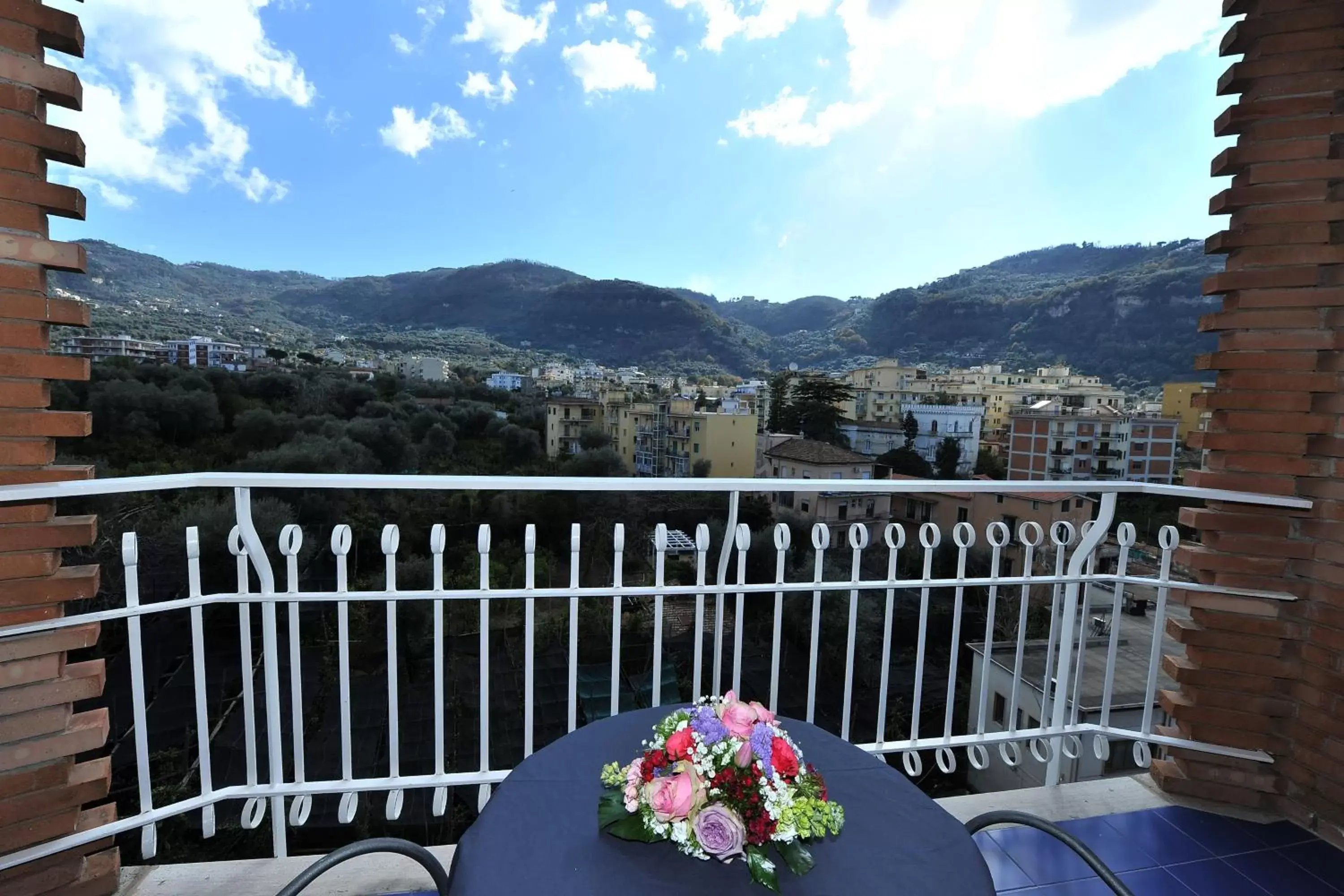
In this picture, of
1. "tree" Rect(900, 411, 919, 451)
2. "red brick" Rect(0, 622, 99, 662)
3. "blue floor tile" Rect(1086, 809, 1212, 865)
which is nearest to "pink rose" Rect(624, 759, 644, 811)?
"red brick" Rect(0, 622, 99, 662)

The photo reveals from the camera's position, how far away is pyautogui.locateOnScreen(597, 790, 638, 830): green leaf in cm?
84

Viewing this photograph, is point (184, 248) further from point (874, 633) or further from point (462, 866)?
point (462, 866)

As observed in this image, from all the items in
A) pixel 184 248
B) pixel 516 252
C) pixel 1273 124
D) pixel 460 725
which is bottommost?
pixel 460 725

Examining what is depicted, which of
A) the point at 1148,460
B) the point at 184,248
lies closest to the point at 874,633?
the point at 1148,460

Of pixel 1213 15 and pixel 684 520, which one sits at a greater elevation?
pixel 1213 15

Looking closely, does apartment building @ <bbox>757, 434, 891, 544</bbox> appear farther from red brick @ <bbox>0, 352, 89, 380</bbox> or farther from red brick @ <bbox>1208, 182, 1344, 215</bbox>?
red brick @ <bbox>0, 352, 89, 380</bbox>

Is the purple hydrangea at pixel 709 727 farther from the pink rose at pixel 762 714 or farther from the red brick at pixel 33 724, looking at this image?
the red brick at pixel 33 724

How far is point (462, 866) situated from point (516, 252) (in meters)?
58.2

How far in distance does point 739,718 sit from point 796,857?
6.7 inches

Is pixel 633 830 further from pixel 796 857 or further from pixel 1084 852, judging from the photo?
pixel 1084 852

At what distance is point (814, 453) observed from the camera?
80.6ft

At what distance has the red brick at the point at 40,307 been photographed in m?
1.26

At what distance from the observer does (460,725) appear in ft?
37.5

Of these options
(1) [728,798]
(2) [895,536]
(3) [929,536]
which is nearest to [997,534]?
(3) [929,536]
